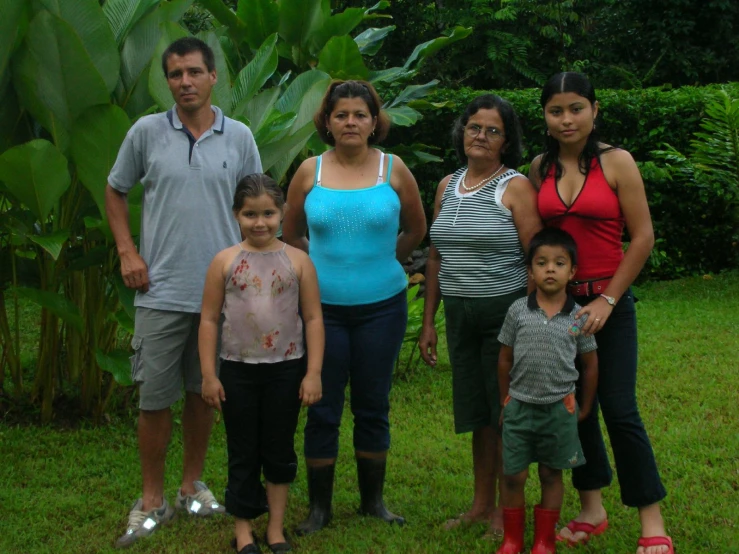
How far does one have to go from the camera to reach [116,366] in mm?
4699

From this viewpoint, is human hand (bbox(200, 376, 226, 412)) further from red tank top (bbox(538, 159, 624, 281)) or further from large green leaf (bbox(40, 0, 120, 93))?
large green leaf (bbox(40, 0, 120, 93))

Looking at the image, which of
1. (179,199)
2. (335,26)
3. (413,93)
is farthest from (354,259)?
(413,93)

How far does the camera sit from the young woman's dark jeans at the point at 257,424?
345cm

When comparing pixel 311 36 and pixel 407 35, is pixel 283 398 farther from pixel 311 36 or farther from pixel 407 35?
pixel 407 35

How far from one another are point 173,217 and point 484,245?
1179mm

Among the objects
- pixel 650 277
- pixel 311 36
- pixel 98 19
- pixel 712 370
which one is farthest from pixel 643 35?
pixel 98 19

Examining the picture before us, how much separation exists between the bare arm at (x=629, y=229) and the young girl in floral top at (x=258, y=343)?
0.99 meters

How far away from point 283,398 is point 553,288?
1.05 meters

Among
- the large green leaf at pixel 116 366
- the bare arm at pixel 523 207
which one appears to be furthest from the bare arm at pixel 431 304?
the large green leaf at pixel 116 366

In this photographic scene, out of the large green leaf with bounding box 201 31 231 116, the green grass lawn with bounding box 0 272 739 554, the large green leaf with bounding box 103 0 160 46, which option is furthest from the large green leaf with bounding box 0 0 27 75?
the green grass lawn with bounding box 0 272 739 554

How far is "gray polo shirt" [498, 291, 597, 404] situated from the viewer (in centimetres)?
329

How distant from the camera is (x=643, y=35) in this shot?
44.1ft

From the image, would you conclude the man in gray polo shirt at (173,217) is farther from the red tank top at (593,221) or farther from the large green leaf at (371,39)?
the large green leaf at (371,39)

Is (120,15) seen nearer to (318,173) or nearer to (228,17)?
(318,173)
